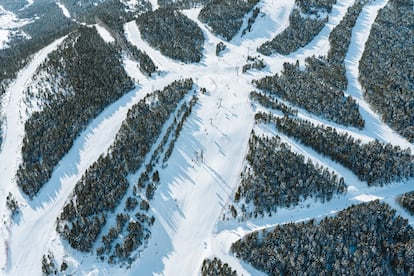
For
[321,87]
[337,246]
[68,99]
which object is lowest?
[337,246]

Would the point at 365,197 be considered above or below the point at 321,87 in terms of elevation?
below

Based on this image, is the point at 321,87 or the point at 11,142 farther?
the point at 321,87

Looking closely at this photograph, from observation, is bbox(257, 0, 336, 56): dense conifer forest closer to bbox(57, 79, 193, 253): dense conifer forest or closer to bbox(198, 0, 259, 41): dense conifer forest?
bbox(198, 0, 259, 41): dense conifer forest

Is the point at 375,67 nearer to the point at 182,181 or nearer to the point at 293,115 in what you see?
the point at 293,115

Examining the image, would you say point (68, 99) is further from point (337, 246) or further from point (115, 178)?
point (337, 246)

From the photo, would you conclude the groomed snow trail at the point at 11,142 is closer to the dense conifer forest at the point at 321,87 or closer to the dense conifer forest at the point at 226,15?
the dense conifer forest at the point at 226,15

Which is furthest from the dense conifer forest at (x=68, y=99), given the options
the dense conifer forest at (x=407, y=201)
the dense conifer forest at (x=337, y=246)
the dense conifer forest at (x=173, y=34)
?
the dense conifer forest at (x=407, y=201)

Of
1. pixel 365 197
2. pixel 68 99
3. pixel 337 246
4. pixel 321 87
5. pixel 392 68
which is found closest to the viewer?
pixel 337 246

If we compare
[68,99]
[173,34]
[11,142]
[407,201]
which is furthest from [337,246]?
[173,34]


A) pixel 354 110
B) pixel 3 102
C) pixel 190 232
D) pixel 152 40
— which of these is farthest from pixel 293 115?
pixel 3 102
